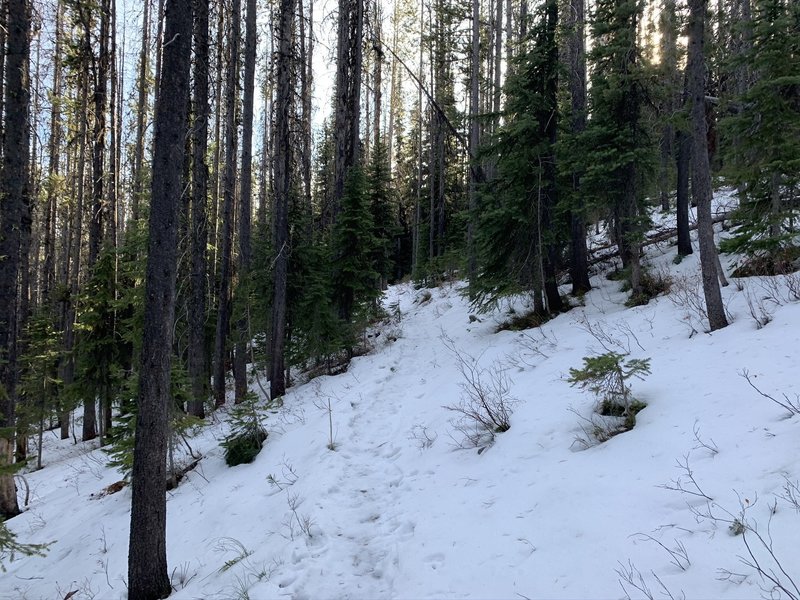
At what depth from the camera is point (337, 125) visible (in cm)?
1291

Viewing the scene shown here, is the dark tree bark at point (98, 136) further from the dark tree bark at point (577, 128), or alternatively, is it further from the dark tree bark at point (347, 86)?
the dark tree bark at point (577, 128)

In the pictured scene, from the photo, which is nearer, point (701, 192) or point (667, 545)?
point (667, 545)

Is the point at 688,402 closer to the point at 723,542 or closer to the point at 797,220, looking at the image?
the point at 723,542

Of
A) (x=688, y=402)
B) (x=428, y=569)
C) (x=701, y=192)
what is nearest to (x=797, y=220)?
(x=701, y=192)

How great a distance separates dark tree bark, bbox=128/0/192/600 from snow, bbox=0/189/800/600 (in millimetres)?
470

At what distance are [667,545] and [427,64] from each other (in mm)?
30872

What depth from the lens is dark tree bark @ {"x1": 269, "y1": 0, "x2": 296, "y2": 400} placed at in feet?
32.7

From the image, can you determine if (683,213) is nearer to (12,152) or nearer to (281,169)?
(281,169)

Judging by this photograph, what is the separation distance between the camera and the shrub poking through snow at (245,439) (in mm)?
7480

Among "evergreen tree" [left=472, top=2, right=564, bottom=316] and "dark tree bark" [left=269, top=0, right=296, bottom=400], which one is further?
"evergreen tree" [left=472, top=2, right=564, bottom=316]

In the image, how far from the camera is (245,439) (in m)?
7.68

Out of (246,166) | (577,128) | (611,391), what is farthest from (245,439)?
(577,128)

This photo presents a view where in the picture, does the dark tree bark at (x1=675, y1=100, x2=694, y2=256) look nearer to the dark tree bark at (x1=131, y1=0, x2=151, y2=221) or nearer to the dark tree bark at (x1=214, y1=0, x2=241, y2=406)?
the dark tree bark at (x1=214, y1=0, x2=241, y2=406)

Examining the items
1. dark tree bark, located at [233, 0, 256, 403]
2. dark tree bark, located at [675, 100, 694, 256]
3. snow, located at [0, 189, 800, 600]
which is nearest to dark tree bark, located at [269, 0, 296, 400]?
dark tree bark, located at [233, 0, 256, 403]
